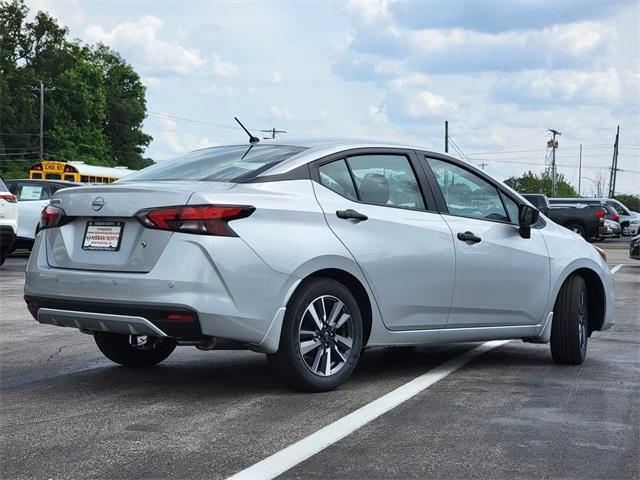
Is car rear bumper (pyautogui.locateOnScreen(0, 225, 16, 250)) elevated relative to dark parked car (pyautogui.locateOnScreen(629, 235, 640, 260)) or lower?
lower

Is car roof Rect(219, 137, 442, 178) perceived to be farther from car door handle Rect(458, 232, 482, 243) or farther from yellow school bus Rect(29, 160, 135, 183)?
yellow school bus Rect(29, 160, 135, 183)

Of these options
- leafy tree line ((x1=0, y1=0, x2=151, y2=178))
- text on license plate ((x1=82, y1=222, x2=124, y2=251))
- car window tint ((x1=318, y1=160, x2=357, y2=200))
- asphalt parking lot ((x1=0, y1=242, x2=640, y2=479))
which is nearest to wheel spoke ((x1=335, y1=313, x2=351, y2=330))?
asphalt parking lot ((x1=0, y1=242, x2=640, y2=479))

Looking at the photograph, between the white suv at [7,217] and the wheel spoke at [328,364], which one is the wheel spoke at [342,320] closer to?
the wheel spoke at [328,364]

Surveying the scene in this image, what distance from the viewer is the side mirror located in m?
7.66

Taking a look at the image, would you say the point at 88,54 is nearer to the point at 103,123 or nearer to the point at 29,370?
the point at 103,123

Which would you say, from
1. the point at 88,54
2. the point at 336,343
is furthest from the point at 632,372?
the point at 88,54

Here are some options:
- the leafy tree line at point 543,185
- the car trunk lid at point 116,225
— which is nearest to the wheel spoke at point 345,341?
the car trunk lid at point 116,225

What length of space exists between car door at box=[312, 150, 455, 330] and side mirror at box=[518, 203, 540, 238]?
0.78 metres

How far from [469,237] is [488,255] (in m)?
0.23

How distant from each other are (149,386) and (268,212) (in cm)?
142

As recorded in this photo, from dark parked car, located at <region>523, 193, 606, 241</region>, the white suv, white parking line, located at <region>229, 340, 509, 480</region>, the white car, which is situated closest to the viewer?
white parking line, located at <region>229, 340, 509, 480</region>

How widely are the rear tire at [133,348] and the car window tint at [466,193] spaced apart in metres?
2.13

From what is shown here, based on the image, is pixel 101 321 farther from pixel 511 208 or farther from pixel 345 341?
pixel 511 208

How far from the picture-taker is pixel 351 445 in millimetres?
5047
